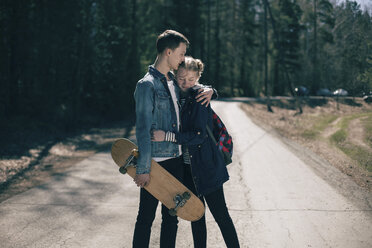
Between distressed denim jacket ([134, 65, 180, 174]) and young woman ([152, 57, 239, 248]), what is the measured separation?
0.33 feet

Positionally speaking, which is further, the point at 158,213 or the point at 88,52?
the point at 88,52

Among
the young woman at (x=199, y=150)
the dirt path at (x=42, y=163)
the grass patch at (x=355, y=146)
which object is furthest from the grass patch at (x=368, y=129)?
the dirt path at (x=42, y=163)

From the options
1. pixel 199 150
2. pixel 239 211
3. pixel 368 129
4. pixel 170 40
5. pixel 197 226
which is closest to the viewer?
pixel 170 40

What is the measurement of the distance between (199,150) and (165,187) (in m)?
0.42

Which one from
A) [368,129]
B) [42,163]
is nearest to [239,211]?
[368,129]

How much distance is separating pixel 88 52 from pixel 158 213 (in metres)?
16.3

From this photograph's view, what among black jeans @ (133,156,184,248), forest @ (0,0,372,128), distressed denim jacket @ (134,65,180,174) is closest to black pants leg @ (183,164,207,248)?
black jeans @ (133,156,184,248)

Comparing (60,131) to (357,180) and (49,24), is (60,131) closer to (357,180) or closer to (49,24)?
(49,24)

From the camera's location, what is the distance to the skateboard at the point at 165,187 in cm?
261

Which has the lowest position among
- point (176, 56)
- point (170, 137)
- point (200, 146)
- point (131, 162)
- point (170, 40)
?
point (131, 162)

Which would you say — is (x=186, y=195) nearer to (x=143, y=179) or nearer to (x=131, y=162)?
(x=143, y=179)

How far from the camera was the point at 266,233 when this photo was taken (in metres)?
3.91

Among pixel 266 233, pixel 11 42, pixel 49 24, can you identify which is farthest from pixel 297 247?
pixel 49 24

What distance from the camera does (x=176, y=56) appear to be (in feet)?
8.46
